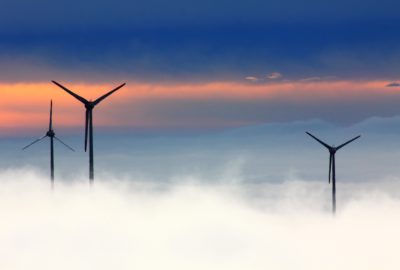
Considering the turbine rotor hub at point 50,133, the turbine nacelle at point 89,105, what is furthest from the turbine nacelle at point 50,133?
the turbine nacelle at point 89,105

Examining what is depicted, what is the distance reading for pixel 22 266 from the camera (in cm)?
19838

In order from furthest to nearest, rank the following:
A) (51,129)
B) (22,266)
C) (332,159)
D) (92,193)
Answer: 1. (22,266)
2. (51,129)
3. (332,159)
4. (92,193)

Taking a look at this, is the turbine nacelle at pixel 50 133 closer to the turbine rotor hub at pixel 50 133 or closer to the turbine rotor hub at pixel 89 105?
the turbine rotor hub at pixel 50 133

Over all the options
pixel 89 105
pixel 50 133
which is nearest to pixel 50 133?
pixel 50 133

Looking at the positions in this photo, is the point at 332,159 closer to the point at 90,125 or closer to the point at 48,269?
the point at 90,125

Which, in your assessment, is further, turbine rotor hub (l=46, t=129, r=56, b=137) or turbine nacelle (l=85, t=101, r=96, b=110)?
turbine rotor hub (l=46, t=129, r=56, b=137)

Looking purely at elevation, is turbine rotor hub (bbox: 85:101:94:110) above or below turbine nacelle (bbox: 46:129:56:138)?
above

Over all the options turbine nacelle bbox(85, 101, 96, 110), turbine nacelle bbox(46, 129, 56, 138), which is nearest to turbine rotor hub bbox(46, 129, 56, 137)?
turbine nacelle bbox(46, 129, 56, 138)

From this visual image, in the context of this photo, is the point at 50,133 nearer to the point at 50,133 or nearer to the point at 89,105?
the point at 50,133

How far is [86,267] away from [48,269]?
764 cm

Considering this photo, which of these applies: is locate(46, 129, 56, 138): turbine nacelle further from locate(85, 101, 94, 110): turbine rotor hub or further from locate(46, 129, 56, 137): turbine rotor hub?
locate(85, 101, 94, 110): turbine rotor hub

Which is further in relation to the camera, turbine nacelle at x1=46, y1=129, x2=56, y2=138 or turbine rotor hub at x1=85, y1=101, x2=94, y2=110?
turbine nacelle at x1=46, y1=129, x2=56, y2=138

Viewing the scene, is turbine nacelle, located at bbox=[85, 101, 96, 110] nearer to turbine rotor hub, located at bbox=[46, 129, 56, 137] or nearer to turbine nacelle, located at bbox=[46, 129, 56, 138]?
turbine nacelle, located at bbox=[46, 129, 56, 138]

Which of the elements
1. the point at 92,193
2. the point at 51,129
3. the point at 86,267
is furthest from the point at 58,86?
the point at 86,267
